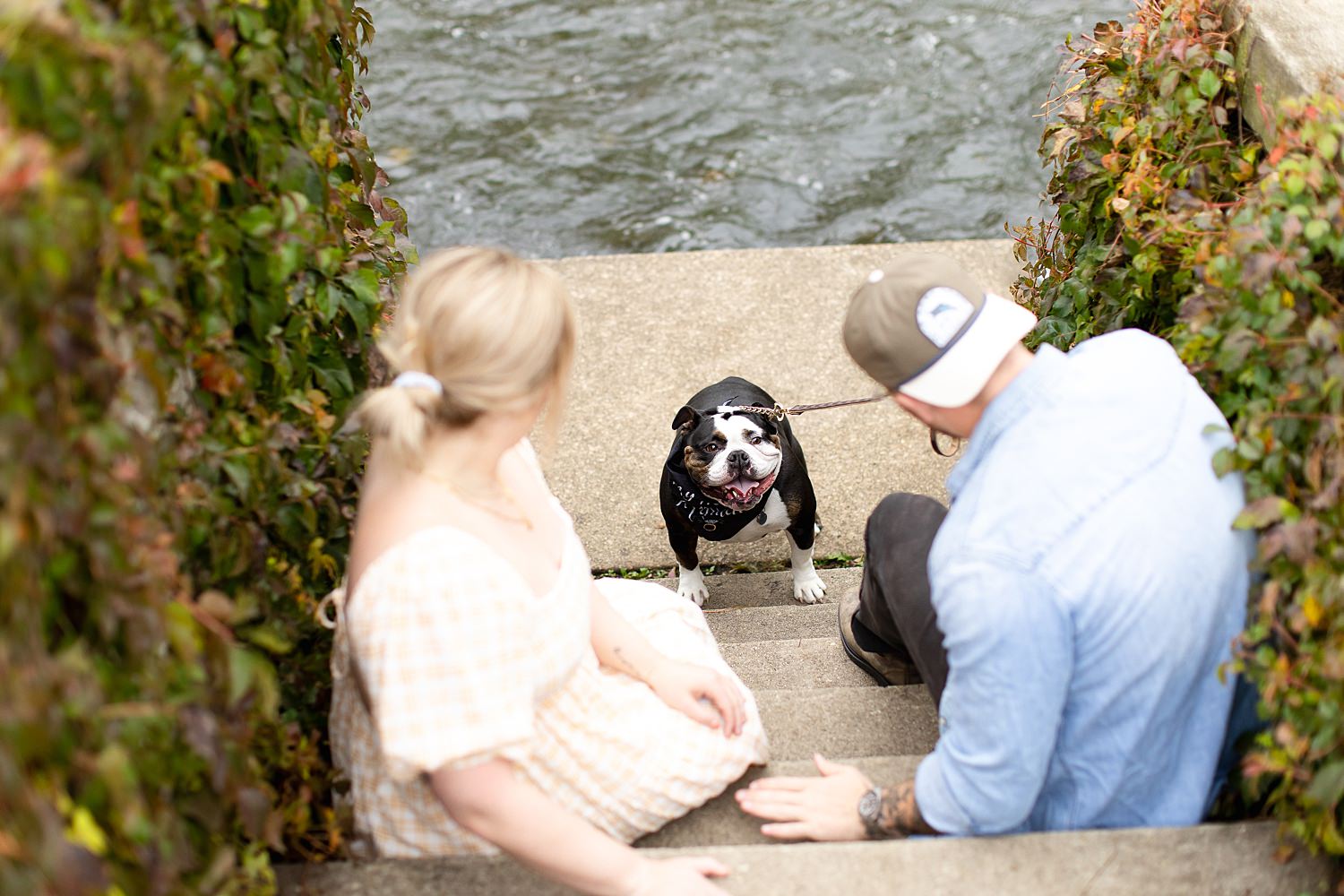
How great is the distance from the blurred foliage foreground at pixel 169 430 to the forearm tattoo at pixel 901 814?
1.09m

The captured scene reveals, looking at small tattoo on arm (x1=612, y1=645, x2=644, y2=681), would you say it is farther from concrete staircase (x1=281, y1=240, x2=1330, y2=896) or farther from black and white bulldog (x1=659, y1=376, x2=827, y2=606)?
black and white bulldog (x1=659, y1=376, x2=827, y2=606)

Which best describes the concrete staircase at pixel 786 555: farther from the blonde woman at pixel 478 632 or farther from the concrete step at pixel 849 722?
the blonde woman at pixel 478 632

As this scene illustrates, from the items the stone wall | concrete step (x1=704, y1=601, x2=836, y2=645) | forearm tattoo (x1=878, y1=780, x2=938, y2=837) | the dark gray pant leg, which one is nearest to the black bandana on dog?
concrete step (x1=704, y1=601, x2=836, y2=645)

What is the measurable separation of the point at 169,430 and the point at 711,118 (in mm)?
6850

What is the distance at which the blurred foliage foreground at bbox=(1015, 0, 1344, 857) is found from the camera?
1993 millimetres

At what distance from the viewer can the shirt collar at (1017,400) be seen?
231cm

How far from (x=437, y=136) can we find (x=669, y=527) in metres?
4.94

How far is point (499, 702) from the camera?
205cm

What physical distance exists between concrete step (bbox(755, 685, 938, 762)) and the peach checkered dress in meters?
0.32

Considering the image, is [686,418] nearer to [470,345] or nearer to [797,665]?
[797,665]

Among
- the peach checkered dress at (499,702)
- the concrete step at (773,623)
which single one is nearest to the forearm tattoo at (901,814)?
the peach checkered dress at (499,702)

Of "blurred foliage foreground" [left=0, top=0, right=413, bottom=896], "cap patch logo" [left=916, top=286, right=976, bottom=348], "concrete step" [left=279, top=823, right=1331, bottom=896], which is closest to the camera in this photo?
"blurred foliage foreground" [left=0, top=0, right=413, bottom=896]

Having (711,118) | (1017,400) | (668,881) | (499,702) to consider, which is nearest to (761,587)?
(1017,400)

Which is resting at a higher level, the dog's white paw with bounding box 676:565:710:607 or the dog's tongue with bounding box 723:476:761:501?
the dog's tongue with bounding box 723:476:761:501
